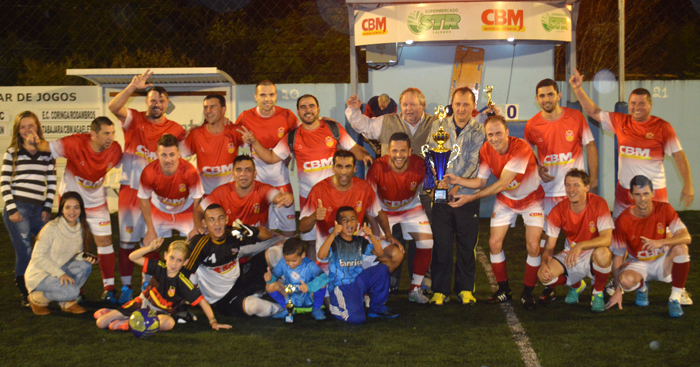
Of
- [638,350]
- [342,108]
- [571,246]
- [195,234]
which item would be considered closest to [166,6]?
[342,108]

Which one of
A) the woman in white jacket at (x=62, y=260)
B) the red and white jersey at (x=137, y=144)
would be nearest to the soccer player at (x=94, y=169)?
the red and white jersey at (x=137, y=144)

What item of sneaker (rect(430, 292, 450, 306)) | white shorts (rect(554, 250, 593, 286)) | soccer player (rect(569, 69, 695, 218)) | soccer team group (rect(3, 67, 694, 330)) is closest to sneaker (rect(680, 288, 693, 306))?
soccer team group (rect(3, 67, 694, 330))

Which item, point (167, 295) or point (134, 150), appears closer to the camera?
point (167, 295)

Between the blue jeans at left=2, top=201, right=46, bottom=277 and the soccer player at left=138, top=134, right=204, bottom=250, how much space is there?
95 centimetres

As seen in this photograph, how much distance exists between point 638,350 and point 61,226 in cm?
462

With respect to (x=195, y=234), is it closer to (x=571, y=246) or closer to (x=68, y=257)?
(x=68, y=257)

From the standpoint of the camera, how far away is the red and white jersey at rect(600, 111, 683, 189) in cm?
550

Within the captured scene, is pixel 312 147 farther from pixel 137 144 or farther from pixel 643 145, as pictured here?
pixel 643 145

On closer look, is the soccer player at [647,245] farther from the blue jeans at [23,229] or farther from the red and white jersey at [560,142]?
the blue jeans at [23,229]

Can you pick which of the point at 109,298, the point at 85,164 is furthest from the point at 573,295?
the point at 85,164

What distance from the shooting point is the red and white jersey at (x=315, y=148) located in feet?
19.5

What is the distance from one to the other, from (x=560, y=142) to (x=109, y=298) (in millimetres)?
4357

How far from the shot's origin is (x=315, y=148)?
594 centimetres

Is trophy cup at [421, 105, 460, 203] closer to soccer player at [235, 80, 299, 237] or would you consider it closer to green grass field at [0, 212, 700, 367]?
green grass field at [0, 212, 700, 367]
